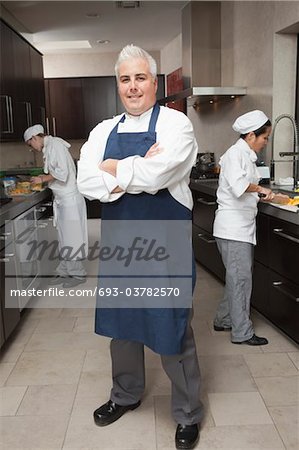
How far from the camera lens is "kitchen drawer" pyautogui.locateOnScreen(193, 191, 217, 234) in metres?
3.40

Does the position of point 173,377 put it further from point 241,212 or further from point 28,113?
point 28,113

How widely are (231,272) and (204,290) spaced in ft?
3.22

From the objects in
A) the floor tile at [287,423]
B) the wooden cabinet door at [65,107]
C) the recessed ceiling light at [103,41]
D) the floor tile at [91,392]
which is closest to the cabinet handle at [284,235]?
the floor tile at [287,423]

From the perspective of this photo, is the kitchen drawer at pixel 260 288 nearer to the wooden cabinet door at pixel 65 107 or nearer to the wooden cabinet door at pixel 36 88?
the wooden cabinet door at pixel 36 88

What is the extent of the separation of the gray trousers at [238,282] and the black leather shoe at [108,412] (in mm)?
838

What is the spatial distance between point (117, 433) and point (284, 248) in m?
1.26

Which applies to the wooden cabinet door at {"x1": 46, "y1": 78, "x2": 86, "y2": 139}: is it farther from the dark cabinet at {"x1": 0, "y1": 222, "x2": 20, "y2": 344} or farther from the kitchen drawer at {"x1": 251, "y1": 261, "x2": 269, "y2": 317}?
the kitchen drawer at {"x1": 251, "y1": 261, "x2": 269, "y2": 317}

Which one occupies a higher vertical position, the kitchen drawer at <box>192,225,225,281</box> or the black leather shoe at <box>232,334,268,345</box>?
the kitchen drawer at <box>192,225,225,281</box>

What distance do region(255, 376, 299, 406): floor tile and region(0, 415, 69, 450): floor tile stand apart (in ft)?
2.94

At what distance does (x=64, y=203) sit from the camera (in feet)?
11.8

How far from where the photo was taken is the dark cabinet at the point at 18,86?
373 cm

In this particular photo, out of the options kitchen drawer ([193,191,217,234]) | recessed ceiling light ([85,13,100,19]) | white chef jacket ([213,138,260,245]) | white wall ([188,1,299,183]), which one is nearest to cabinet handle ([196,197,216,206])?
kitchen drawer ([193,191,217,234])

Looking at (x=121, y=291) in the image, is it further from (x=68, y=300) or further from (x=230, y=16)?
(x=230, y=16)

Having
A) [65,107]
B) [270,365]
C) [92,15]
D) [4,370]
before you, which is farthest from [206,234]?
[65,107]
